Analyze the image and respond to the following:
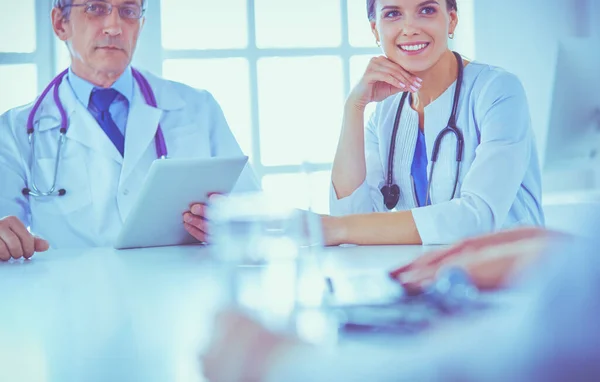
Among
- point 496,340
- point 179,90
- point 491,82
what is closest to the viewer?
point 496,340

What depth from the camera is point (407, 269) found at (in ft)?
1.51

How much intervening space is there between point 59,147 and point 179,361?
1.35 metres

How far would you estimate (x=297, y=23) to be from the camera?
2.73 meters

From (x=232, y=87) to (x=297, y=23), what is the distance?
1.31 ft

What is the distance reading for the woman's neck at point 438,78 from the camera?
145 centimetres

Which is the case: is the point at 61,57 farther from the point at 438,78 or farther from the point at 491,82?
the point at 491,82

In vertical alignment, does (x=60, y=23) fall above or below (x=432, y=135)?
above

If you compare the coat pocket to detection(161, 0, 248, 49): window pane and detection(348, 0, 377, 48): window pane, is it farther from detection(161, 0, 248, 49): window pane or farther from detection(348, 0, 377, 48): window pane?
detection(348, 0, 377, 48): window pane

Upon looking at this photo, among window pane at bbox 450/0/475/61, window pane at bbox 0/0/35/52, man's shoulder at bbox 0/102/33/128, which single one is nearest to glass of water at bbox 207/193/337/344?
man's shoulder at bbox 0/102/33/128

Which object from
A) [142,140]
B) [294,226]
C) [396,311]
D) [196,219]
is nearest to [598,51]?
[294,226]

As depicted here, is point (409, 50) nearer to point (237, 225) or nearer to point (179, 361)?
point (237, 225)

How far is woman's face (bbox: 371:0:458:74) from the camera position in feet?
4.78

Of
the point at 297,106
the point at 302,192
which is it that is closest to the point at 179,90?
the point at 297,106

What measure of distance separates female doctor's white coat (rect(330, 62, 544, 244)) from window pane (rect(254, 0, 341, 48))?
4.03 ft
